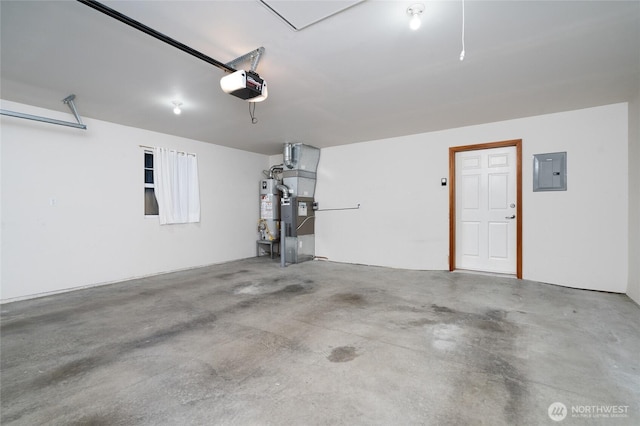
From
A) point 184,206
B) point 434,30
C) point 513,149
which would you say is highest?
point 434,30

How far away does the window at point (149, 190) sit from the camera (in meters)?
4.94

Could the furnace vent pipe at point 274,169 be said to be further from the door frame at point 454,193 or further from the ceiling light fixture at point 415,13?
the ceiling light fixture at point 415,13

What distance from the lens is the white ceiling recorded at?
1949 mm

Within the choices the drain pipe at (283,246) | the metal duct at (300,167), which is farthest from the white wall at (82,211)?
the metal duct at (300,167)

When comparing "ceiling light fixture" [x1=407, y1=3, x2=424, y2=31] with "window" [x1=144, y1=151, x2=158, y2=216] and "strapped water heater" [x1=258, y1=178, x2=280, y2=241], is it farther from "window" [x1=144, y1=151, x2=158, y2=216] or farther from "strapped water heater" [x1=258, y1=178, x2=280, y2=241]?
"strapped water heater" [x1=258, y1=178, x2=280, y2=241]

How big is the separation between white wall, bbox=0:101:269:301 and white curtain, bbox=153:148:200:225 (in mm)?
162

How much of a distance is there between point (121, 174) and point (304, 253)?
3765 mm

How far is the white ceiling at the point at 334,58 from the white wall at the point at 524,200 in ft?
1.53

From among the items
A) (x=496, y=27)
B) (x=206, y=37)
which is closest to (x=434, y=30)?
(x=496, y=27)

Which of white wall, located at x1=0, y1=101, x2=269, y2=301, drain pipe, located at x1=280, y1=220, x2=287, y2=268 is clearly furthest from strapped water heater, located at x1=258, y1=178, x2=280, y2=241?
white wall, located at x1=0, y1=101, x2=269, y2=301

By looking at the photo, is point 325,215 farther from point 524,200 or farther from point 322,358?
point 322,358

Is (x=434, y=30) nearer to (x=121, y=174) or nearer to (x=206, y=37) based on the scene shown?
(x=206, y=37)

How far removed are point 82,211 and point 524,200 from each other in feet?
22.4

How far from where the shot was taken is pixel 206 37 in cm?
223
